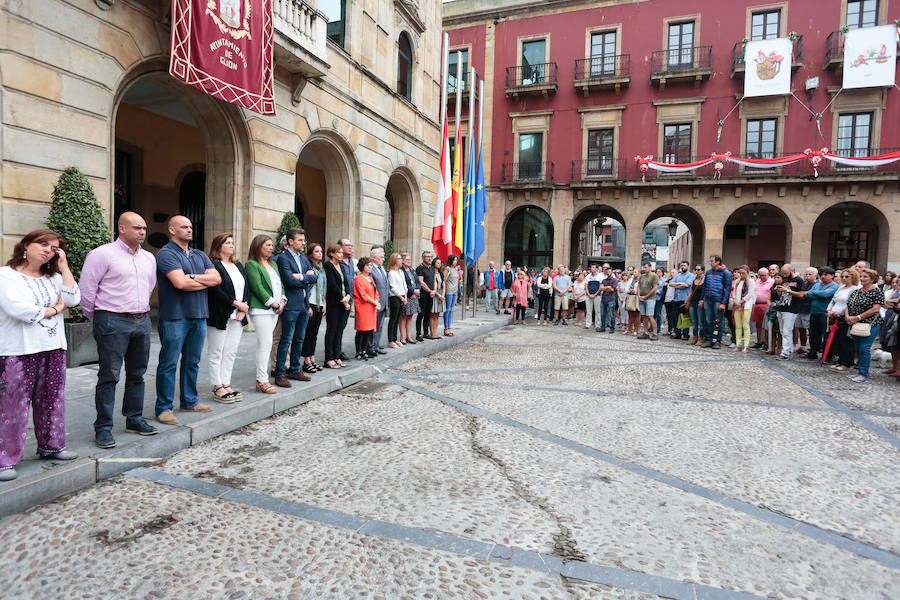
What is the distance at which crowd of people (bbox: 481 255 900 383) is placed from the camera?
7.57 m

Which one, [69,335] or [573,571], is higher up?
[69,335]

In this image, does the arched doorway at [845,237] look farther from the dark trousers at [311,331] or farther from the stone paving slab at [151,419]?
the stone paving slab at [151,419]

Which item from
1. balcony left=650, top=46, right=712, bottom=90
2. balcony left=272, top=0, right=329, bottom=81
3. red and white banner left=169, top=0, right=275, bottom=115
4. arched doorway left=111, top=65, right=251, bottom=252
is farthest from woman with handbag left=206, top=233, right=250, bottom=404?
balcony left=650, top=46, right=712, bottom=90

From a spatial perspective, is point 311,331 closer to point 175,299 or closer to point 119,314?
point 175,299

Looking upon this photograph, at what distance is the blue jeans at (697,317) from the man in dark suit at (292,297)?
917 centimetres

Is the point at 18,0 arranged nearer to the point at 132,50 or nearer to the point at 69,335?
the point at 132,50

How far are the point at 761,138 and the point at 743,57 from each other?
11.6 ft

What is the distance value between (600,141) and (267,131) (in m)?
18.2

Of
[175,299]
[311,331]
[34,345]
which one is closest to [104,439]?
[34,345]

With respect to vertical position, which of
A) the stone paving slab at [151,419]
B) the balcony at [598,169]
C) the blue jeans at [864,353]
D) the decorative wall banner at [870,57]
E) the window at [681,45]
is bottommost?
the stone paving slab at [151,419]

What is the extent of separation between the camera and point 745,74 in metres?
20.9

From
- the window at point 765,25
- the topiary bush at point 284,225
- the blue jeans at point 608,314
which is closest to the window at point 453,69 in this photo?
the window at point 765,25

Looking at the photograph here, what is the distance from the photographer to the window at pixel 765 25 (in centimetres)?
2095

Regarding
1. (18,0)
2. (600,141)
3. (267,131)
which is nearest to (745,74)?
(600,141)
